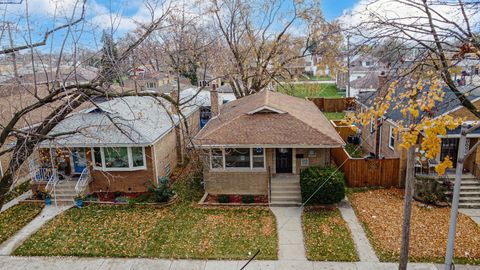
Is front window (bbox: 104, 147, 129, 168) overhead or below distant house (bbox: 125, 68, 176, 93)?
below

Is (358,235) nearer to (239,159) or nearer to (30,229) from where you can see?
(239,159)

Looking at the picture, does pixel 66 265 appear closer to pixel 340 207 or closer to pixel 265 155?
pixel 265 155

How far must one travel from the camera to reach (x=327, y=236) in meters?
13.4

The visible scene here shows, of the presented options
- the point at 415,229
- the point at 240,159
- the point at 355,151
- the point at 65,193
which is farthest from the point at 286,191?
the point at 65,193

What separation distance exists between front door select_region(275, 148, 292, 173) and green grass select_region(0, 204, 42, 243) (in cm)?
1107

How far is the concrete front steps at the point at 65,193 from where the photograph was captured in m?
Result: 17.2

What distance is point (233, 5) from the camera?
Result: 26094mm

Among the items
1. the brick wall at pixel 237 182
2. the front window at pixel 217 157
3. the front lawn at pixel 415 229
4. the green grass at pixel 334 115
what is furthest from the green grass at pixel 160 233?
the green grass at pixel 334 115

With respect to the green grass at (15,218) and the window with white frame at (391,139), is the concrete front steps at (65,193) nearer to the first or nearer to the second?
the green grass at (15,218)

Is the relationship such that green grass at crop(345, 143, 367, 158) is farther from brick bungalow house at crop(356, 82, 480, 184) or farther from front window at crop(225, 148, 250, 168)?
front window at crop(225, 148, 250, 168)

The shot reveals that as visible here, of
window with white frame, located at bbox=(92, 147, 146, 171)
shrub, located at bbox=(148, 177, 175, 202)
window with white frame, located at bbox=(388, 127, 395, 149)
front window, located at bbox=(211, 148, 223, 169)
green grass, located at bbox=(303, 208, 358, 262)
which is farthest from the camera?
window with white frame, located at bbox=(388, 127, 395, 149)

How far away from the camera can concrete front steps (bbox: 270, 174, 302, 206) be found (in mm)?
Answer: 16359

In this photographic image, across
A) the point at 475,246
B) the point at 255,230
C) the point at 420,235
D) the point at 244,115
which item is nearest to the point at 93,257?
the point at 255,230

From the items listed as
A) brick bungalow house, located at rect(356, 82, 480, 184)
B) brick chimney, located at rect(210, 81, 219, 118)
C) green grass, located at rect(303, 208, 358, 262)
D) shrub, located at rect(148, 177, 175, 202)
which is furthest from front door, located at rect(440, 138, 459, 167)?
shrub, located at rect(148, 177, 175, 202)
